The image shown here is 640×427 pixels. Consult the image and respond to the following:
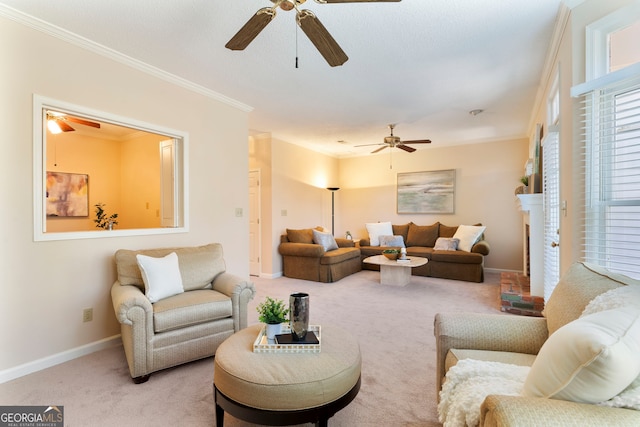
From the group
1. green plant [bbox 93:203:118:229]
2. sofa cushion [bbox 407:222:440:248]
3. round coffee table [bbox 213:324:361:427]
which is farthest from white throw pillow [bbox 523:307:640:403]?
green plant [bbox 93:203:118:229]

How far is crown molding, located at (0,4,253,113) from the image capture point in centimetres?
223

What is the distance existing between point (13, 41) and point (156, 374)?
265cm

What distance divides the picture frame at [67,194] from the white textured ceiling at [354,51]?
129 inches

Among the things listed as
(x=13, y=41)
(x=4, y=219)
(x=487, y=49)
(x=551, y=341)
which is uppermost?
(x=487, y=49)

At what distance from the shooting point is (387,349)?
8.77ft

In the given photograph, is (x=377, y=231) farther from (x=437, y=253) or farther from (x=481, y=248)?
(x=481, y=248)

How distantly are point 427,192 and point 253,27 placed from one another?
5.57 m

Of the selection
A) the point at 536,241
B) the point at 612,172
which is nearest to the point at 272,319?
the point at 612,172

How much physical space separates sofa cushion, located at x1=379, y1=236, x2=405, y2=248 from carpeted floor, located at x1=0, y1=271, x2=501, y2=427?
2659mm

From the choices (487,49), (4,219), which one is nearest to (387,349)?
(487,49)

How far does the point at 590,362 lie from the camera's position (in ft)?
2.59

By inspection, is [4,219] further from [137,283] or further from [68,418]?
[68,418]

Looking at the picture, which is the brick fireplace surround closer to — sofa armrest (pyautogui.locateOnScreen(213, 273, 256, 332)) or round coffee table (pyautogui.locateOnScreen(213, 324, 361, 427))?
round coffee table (pyautogui.locateOnScreen(213, 324, 361, 427))

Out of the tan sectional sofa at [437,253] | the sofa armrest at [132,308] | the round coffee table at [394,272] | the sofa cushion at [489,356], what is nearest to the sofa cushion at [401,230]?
the tan sectional sofa at [437,253]
